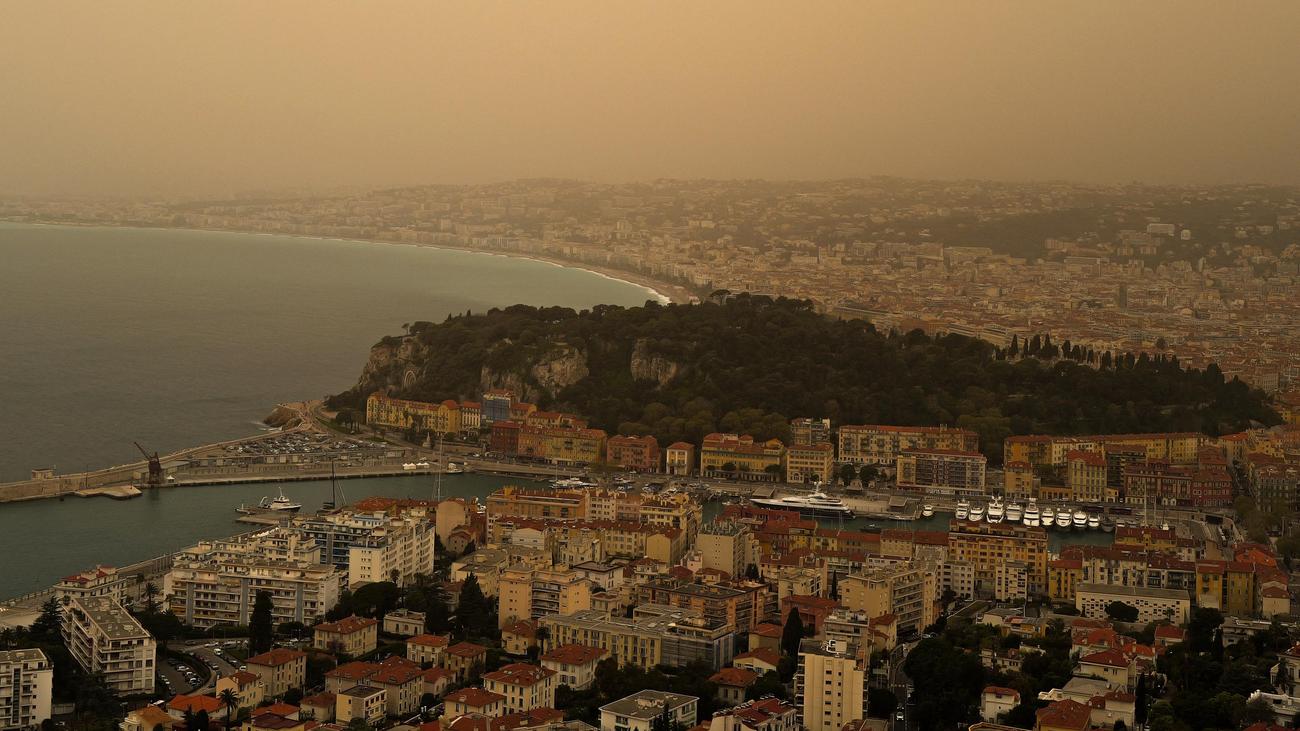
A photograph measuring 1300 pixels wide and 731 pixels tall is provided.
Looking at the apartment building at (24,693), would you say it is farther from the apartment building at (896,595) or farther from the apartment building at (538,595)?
the apartment building at (896,595)

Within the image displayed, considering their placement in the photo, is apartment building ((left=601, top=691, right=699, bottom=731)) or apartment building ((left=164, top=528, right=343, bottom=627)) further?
apartment building ((left=164, top=528, right=343, bottom=627))

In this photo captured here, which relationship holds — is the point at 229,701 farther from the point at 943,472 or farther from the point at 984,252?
the point at 984,252

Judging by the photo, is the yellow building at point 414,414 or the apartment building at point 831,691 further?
the yellow building at point 414,414

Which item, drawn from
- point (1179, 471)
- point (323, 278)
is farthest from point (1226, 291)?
point (323, 278)

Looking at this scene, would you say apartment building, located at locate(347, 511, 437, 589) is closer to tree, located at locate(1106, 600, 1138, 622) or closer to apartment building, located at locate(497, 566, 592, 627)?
apartment building, located at locate(497, 566, 592, 627)

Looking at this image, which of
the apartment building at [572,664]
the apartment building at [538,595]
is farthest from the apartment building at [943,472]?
the apartment building at [572,664]

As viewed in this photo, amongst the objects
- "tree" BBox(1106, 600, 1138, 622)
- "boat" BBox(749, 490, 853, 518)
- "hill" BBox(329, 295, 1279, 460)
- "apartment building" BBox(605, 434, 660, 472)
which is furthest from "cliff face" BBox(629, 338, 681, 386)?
"tree" BBox(1106, 600, 1138, 622)
